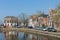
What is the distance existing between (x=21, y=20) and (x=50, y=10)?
155 feet

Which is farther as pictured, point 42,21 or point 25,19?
point 25,19

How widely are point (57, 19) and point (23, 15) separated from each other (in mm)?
88579

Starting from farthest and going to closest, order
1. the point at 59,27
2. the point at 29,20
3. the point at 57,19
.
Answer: the point at 29,20 → the point at 59,27 → the point at 57,19

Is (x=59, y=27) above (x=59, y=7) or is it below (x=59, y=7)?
below

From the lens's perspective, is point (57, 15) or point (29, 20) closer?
point (57, 15)

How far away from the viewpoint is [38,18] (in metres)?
150

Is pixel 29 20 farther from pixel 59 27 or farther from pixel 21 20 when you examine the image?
pixel 59 27

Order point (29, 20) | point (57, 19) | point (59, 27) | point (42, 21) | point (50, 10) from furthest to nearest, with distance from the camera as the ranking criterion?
1. point (29, 20)
2. point (42, 21)
3. point (50, 10)
4. point (59, 27)
5. point (57, 19)

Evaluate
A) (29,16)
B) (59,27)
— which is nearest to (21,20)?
(29,16)

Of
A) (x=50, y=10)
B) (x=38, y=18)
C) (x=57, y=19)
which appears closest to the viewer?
(x=57, y=19)

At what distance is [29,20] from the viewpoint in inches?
6875

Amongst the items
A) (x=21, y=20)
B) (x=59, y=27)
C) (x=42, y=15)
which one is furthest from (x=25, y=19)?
(x=59, y=27)

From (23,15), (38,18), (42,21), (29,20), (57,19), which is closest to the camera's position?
(57,19)

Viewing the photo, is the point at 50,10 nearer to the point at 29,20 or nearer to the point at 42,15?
the point at 42,15
